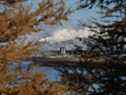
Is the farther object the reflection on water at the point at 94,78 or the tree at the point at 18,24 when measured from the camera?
the reflection on water at the point at 94,78

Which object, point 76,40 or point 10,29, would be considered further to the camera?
point 76,40

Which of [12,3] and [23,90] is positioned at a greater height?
[12,3]

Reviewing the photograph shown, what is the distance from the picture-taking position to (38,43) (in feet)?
19.3

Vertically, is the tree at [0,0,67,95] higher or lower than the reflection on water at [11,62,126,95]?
higher

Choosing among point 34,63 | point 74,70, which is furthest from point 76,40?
point 34,63

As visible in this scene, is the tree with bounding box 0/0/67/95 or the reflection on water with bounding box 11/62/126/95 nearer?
the tree with bounding box 0/0/67/95

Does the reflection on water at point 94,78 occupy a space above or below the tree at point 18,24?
below

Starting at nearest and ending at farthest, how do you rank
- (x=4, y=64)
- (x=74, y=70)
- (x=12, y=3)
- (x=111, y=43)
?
(x=4, y=64)
(x=12, y=3)
(x=111, y=43)
(x=74, y=70)

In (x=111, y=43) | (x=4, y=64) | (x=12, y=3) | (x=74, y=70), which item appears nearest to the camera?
(x=4, y=64)

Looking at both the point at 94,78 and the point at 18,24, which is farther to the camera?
the point at 94,78

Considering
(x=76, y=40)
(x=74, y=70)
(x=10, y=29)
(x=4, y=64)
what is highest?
(x=10, y=29)

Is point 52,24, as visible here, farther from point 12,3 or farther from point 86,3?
point 86,3

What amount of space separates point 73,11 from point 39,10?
0.45 metres

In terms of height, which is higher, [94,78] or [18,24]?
[18,24]
